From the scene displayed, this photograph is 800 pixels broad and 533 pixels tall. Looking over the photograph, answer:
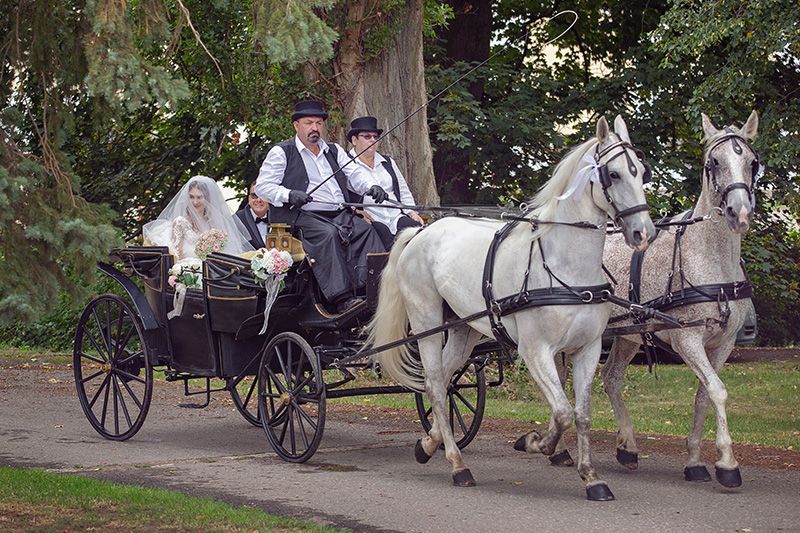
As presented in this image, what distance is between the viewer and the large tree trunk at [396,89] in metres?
14.4

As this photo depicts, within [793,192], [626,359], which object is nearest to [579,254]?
[626,359]

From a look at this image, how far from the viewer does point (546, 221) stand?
303 inches

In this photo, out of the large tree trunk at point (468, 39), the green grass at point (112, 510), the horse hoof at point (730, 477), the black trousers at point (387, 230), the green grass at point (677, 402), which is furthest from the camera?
the large tree trunk at point (468, 39)

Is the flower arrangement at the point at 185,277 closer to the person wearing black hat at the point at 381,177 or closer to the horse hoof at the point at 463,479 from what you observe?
the person wearing black hat at the point at 381,177

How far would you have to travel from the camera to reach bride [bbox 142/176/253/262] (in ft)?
34.8

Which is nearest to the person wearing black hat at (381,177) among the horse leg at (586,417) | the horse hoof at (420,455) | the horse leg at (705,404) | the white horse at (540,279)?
the white horse at (540,279)

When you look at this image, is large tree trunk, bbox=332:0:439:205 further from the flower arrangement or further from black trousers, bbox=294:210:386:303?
black trousers, bbox=294:210:386:303

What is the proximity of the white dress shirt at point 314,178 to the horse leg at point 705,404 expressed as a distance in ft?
9.79

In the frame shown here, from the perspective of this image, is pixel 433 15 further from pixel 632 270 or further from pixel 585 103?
pixel 632 270

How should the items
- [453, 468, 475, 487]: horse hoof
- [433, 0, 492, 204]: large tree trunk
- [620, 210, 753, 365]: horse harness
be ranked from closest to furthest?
[620, 210, 753, 365]: horse harness < [453, 468, 475, 487]: horse hoof < [433, 0, 492, 204]: large tree trunk

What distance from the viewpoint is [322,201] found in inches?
376

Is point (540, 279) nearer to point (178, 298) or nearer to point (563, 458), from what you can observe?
point (563, 458)

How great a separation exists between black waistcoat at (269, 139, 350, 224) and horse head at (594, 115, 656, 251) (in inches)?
101

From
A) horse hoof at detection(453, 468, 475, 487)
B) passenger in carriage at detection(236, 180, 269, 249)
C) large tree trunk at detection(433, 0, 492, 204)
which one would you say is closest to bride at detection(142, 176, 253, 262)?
passenger in carriage at detection(236, 180, 269, 249)
